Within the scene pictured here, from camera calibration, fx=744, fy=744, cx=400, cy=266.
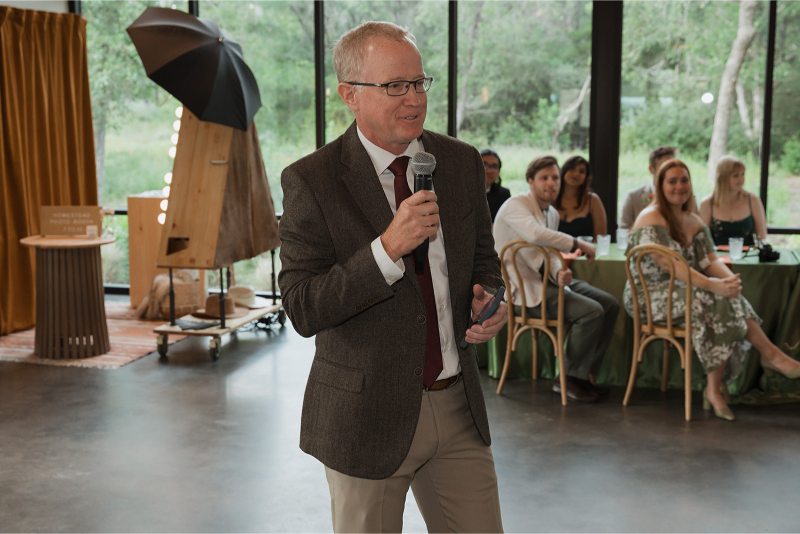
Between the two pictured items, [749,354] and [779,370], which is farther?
[749,354]

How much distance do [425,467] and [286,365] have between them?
11.5 ft

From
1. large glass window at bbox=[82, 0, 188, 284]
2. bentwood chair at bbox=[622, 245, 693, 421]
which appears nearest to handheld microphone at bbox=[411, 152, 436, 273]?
bentwood chair at bbox=[622, 245, 693, 421]

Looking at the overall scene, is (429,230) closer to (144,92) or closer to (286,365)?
(286,365)

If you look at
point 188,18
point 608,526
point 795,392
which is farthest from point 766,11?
point 608,526

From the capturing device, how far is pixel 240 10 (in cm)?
693

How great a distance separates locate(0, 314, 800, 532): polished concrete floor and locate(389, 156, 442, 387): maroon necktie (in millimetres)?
1505

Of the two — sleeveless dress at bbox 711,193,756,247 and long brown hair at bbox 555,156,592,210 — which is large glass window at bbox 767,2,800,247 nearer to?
sleeveless dress at bbox 711,193,756,247

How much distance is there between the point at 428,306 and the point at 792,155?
5525 millimetres

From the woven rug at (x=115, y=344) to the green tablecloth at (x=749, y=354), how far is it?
2554mm

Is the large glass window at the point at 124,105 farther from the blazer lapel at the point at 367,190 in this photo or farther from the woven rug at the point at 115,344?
the blazer lapel at the point at 367,190

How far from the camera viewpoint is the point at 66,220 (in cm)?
538

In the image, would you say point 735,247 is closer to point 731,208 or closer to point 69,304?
point 731,208

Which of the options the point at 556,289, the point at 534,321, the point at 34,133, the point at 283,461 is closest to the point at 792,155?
the point at 556,289

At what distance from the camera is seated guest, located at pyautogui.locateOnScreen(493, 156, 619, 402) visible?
426cm
